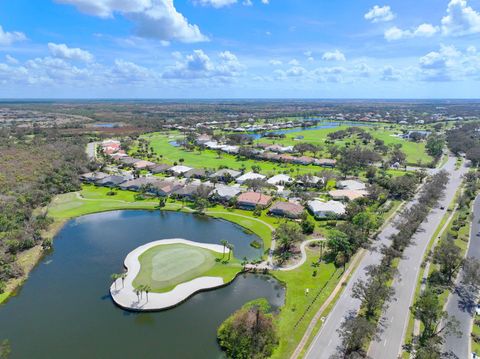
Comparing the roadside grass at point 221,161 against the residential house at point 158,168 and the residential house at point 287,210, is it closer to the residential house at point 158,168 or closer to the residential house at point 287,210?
the residential house at point 158,168

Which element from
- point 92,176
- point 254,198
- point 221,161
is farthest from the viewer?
point 221,161

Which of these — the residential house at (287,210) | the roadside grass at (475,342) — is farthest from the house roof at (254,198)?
the roadside grass at (475,342)

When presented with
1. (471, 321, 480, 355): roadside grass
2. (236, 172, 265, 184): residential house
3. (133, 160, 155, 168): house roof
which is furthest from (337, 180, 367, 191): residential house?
(133, 160, 155, 168): house roof

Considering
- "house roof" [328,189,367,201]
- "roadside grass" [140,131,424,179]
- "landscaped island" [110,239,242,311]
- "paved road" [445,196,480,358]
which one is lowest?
"roadside grass" [140,131,424,179]

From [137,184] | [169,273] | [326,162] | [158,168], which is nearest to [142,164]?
[158,168]

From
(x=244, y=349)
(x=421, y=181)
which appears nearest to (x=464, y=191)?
(x=421, y=181)

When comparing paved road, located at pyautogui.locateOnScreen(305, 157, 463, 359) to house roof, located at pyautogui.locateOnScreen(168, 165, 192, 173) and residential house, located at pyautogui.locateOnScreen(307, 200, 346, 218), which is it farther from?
house roof, located at pyautogui.locateOnScreen(168, 165, 192, 173)

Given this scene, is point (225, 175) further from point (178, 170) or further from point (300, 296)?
point (300, 296)
